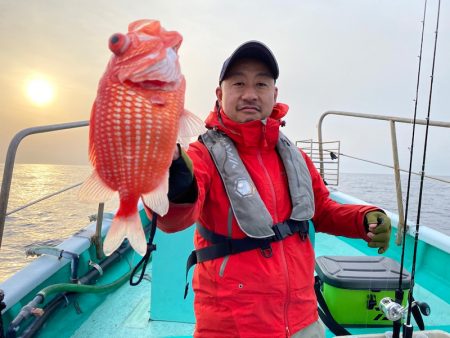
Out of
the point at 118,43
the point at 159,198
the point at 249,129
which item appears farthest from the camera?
the point at 249,129

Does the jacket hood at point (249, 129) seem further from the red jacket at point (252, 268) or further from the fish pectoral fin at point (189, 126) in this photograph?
the fish pectoral fin at point (189, 126)

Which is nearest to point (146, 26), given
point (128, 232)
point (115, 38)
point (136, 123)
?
point (115, 38)

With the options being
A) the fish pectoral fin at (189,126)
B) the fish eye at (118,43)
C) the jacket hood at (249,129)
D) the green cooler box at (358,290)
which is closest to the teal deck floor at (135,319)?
the green cooler box at (358,290)

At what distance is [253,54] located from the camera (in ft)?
6.22

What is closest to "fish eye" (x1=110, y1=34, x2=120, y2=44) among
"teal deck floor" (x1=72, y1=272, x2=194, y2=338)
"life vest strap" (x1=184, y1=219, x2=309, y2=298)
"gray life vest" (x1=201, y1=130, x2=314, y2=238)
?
"gray life vest" (x1=201, y1=130, x2=314, y2=238)

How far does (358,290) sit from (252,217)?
159 cm

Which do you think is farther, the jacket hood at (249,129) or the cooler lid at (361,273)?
the cooler lid at (361,273)

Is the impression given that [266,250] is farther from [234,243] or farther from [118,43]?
[118,43]

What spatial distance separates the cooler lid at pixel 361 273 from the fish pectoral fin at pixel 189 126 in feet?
7.04

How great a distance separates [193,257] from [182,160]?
0.79 m

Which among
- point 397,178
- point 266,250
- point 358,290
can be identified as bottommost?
point 358,290

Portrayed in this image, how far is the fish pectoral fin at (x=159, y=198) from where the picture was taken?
1.08m

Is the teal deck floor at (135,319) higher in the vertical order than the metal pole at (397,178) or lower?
lower

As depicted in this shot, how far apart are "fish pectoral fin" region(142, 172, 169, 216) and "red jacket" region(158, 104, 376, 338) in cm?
29
